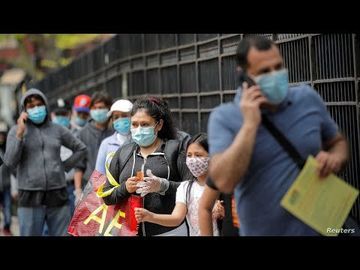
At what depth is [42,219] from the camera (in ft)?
29.7

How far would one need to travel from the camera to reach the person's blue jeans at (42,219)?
29.5 ft

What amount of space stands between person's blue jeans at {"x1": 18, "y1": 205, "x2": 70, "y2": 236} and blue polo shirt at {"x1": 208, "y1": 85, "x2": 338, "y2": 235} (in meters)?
3.99

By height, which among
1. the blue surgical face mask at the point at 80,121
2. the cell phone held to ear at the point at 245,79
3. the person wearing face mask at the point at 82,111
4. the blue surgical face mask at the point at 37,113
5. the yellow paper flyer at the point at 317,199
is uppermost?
the person wearing face mask at the point at 82,111

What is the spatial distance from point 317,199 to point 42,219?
14.1 feet

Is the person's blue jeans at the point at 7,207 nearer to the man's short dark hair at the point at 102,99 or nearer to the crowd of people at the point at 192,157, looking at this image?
the crowd of people at the point at 192,157

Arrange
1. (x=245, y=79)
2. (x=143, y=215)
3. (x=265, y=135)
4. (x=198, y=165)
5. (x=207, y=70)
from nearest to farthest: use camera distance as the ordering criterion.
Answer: (x=265, y=135)
(x=245, y=79)
(x=198, y=165)
(x=143, y=215)
(x=207, y=70)

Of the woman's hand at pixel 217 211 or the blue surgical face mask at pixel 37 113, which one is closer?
the woman's hand at pixel 217 211

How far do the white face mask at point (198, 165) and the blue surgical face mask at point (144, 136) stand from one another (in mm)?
644

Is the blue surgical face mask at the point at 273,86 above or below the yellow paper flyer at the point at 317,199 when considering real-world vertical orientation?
above

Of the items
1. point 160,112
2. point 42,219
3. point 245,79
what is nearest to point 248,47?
point 245,79

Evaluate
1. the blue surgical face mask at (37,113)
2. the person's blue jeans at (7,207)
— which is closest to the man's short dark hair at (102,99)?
the blue surgical face mask at (37,113)

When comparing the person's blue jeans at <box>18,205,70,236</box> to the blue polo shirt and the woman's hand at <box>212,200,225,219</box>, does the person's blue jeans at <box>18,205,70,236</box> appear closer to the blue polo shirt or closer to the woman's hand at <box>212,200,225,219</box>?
the woman's hand at <box>212,200,225,219</box>

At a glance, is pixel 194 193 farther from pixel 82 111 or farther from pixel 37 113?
pixel 82 111

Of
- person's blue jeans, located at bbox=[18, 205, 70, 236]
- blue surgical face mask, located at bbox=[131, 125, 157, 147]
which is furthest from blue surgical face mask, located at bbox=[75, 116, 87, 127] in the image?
blue surgical face mask, located at bbox=[131, 125, 157, 147]
